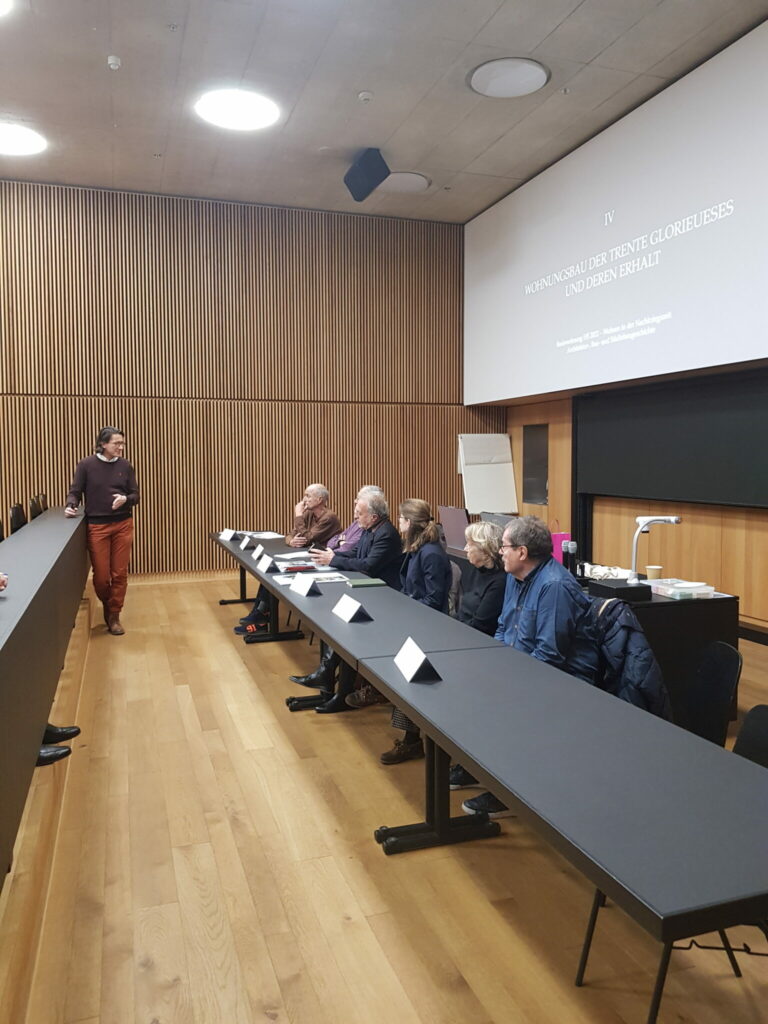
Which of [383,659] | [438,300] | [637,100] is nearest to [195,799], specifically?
[383,659]

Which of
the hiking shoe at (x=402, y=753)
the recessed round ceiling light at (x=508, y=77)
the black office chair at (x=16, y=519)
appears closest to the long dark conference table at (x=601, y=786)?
the hiking shoe at (x=402, y=753)

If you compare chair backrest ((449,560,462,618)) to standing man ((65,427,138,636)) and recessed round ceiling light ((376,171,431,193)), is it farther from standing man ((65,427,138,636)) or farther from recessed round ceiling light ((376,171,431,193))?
recessed round ceiling light ((376,171,431,193))

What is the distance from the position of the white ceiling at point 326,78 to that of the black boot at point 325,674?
172 inches

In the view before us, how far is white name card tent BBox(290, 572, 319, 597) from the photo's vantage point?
430 centimetres

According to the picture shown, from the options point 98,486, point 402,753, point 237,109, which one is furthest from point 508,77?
point 402,753

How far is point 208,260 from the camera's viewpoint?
9.10 metres

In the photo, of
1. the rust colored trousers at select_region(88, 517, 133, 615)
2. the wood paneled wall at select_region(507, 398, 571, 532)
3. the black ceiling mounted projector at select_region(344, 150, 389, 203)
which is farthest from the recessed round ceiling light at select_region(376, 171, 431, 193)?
the rust colored trousers at select_region(88, 517, 133, 615)

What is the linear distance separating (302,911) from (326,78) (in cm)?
610

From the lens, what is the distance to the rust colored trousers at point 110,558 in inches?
256

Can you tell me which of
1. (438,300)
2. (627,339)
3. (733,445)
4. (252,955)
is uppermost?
(438,300)

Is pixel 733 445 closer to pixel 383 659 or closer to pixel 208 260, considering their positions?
pixel 383 659

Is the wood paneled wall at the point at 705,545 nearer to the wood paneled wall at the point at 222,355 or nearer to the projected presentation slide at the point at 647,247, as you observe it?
the projected presentation slide at the point at 647,247

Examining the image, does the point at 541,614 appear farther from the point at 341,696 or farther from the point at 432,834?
the point at 341,696

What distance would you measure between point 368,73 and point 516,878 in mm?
5979
